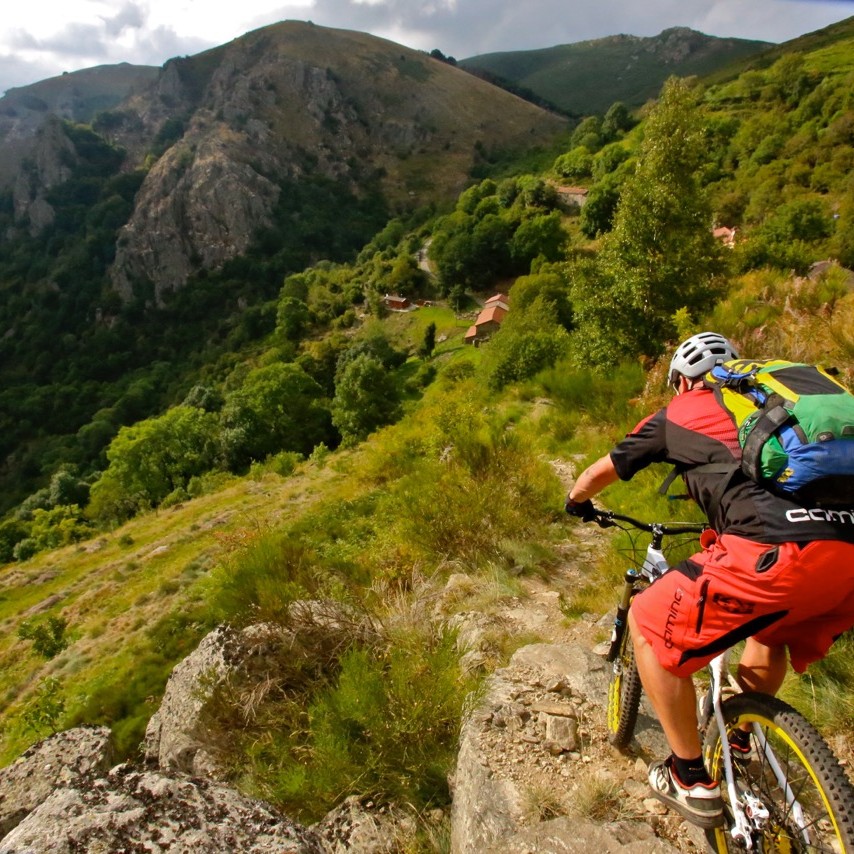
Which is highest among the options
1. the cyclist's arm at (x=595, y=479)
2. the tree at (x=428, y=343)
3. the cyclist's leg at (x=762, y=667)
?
the cyclist's arm at (x=595, y=479)

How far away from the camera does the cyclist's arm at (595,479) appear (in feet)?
9.18

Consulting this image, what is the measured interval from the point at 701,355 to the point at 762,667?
155cm

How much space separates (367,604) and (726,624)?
11.3 ft

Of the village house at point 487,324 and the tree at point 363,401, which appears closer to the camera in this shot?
the tree at point 363,401

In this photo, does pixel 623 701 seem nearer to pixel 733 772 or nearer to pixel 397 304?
pixel 733 772

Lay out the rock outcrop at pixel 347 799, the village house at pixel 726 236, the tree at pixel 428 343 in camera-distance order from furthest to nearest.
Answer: the tree at pixel 428 343 < the village house at pixel 726 236 < the rock outcrop at pixel 347 799

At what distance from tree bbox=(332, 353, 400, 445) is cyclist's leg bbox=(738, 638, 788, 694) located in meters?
37.2

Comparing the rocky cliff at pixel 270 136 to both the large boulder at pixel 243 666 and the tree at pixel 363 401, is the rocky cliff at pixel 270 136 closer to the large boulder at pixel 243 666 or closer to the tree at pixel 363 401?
the tree at pixel 363 401

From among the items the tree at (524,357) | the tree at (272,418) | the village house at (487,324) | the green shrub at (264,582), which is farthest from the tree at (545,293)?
the green shrub at (264,582)

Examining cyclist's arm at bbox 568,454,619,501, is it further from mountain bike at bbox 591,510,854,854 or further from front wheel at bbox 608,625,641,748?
mountain bike at bbox 591,510,854,854

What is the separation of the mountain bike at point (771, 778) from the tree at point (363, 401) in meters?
37.3

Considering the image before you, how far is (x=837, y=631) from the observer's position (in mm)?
2057

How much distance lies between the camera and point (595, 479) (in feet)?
9.51

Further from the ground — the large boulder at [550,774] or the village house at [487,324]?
the large boulder at [550,774]
